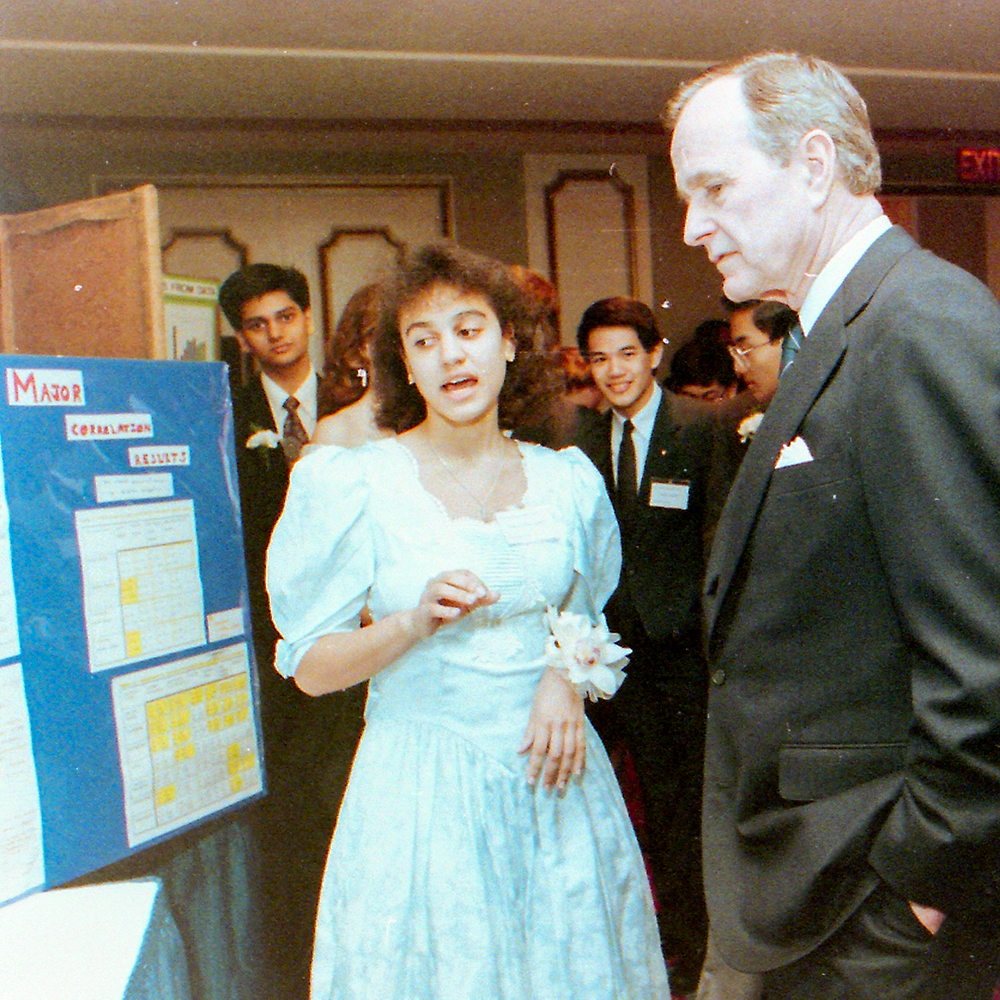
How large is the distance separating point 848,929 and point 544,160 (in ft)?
4.28

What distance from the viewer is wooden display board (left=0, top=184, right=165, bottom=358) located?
1518 millimetres

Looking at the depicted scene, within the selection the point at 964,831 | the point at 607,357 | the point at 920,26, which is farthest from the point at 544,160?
the point at 964,831

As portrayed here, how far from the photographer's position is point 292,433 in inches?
65.0

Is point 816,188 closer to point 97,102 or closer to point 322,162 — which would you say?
point 322,162

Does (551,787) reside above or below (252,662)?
below

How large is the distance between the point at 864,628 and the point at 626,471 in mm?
770

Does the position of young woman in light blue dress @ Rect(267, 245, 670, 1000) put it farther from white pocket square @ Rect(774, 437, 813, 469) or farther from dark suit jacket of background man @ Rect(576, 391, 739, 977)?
white pocket square @ Rect(774, 437, 813, 469)

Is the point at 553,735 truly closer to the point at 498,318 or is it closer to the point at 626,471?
the point at 626,471

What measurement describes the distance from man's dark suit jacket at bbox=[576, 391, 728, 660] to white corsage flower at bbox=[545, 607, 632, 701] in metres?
0.28

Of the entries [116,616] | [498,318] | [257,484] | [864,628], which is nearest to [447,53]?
[498,318]

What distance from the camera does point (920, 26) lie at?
165 cm

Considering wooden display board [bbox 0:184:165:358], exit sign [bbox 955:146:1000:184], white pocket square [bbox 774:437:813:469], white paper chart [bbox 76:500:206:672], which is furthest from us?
exit sign [bbox 955:146:1000:184]

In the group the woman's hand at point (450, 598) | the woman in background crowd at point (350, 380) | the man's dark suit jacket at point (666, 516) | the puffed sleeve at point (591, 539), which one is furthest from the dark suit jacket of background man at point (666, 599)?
the woman's hand at point (450, 598)

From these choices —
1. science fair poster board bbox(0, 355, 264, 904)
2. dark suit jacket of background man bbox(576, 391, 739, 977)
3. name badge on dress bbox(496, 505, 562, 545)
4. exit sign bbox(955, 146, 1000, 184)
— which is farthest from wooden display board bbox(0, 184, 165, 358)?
exit sign bbox(955, 146, 1000, 184)
